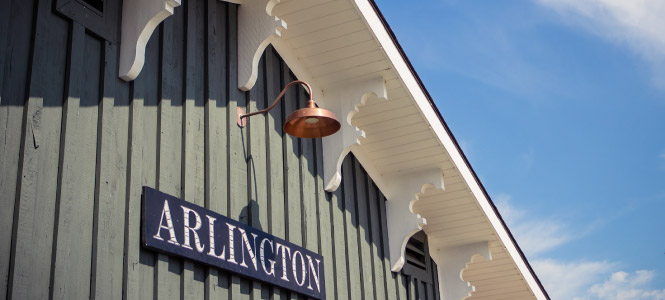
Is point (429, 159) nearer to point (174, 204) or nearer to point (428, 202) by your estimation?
point (428, 202)

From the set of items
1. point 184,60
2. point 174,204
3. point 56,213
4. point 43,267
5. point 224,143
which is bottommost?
point 43,267

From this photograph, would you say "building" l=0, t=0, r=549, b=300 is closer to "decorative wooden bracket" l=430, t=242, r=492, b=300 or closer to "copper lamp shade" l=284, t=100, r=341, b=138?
"decorative wooden bracket" l=430, t=242, r=492, b=300

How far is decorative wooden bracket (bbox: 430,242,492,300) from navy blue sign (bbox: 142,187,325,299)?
123 inches

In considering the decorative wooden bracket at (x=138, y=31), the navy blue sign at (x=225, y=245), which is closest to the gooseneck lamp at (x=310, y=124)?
the navy blue sign at (x=225, y=245)

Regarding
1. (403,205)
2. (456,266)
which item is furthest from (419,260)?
(403,205)

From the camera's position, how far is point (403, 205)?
800 cm

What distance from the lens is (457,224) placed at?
28.5ft

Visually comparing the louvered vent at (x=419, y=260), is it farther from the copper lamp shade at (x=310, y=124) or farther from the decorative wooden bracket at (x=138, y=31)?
the decorative wooden bracket at (x=138, y=31)

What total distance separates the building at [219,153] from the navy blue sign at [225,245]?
0.21ft

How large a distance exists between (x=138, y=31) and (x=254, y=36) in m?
1.37

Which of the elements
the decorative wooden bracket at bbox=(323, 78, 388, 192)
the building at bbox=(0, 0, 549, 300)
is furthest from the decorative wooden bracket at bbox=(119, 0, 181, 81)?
the decorative wooden bracket at bbox=(323, 78, 388, 192)

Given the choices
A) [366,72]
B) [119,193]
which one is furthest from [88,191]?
[366,72]

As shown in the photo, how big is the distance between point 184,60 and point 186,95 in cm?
26

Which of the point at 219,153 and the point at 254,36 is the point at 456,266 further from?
the point at 219,153
